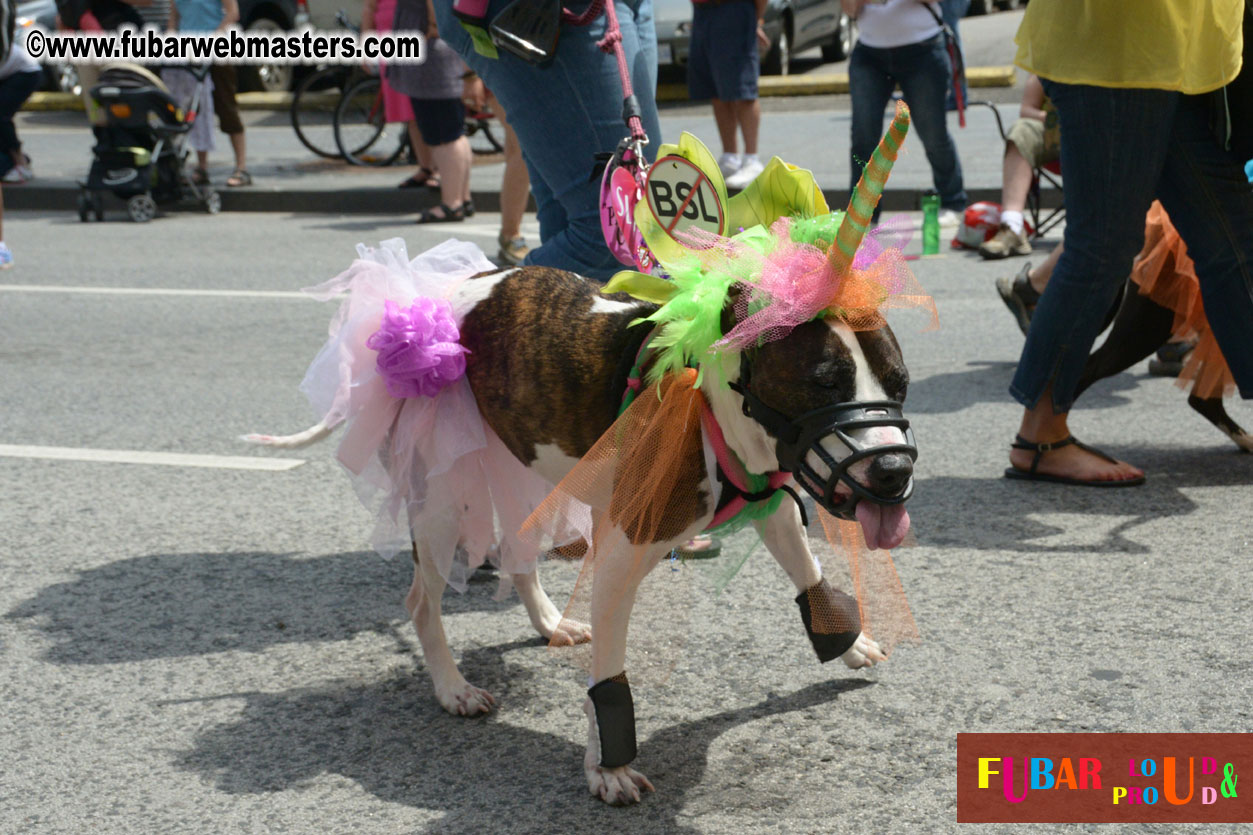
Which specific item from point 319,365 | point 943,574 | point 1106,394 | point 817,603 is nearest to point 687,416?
point 817,603

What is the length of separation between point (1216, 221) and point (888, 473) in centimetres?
231

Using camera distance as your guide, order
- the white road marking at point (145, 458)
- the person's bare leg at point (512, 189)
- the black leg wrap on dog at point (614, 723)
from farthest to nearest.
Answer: the person's bare leg at point (512, 189), the white road marking at point (145, 458), the black leg wrap on dog at point (614, 723)

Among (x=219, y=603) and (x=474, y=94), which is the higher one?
(x=474, y=94)

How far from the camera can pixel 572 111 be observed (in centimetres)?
350

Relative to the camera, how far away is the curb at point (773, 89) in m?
14.8

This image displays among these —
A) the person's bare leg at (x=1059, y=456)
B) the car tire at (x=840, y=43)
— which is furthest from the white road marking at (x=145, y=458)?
the car tire at (x=840, y=43)

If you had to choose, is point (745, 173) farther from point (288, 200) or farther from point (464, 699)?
point (464, 699)

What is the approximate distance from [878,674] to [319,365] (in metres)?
1.51

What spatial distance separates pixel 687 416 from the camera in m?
2.58

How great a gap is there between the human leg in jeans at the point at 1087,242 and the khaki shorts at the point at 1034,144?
4105 mm

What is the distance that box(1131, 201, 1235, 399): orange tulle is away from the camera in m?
4.44

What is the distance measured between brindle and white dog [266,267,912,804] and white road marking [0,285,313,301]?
15.6ft

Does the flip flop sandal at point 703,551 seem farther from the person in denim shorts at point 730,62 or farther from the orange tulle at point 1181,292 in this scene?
the person in denim shorts at point 730,62

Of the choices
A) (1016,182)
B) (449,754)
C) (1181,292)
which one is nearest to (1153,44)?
(1181,292)
